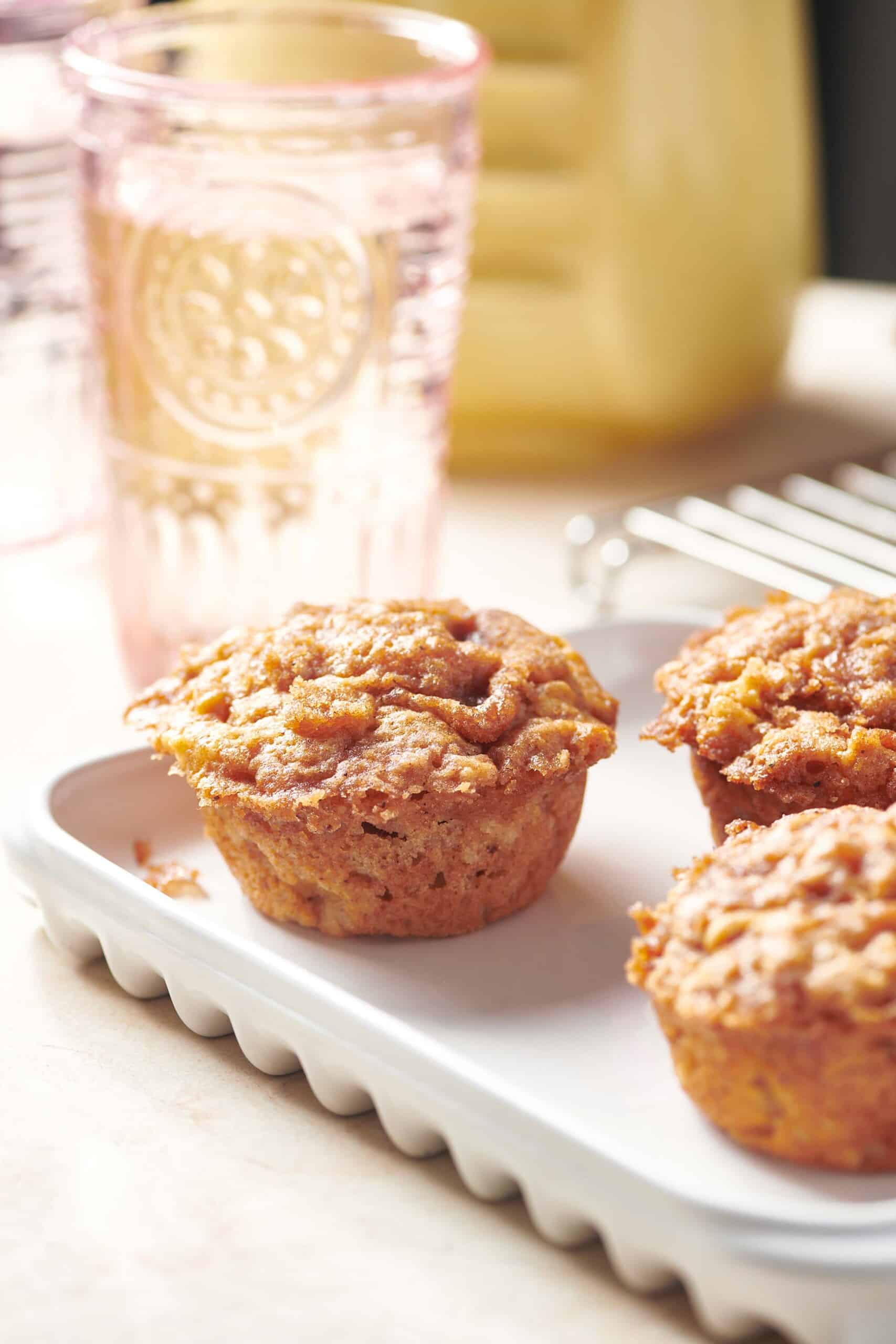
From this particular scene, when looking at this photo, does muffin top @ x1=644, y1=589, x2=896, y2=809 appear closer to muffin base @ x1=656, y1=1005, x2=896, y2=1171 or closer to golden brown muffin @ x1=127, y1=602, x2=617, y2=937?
golden brown muffin @ x1=127, y1=602, x2=617, y2=937

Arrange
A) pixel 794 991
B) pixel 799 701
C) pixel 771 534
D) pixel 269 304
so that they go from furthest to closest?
pixel 771 534 < pixel 269 304 < pixel 799 701 < pixel 794 991

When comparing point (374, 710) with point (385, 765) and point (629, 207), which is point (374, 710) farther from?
point (629, 207)

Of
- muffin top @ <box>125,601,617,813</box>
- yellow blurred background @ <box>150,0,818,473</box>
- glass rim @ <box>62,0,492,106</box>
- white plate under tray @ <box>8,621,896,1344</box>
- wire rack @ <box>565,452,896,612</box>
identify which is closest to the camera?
white plate under tray @ <box>8,621,896,1344</box>

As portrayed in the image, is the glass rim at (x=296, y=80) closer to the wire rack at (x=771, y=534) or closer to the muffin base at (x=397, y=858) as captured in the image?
the wire rack at (x=771, y=534)

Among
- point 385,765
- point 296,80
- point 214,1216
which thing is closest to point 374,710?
point 385,765

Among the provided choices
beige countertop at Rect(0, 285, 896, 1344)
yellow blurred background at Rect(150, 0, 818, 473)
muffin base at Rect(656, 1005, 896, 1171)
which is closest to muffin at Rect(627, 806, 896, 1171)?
muffin base at Rect(656, 1005, 896, 1171)

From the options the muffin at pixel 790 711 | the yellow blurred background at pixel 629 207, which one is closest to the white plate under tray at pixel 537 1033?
the muffin at pixel 790 711
